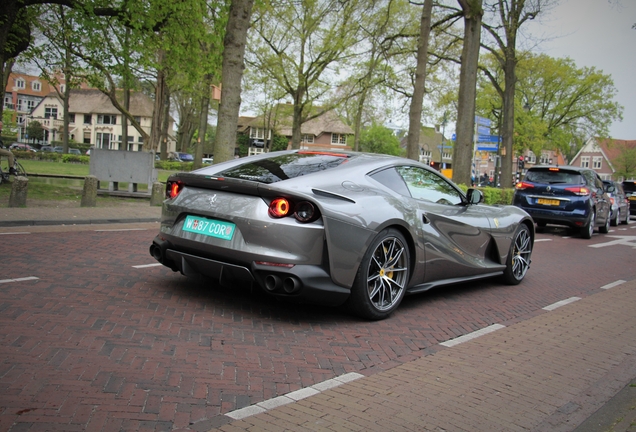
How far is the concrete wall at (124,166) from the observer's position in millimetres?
17031

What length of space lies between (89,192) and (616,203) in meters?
17.3

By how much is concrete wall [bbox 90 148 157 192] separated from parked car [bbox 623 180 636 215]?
21812mm

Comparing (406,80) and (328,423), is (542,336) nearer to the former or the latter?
(328,423)

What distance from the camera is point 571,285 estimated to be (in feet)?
26.1

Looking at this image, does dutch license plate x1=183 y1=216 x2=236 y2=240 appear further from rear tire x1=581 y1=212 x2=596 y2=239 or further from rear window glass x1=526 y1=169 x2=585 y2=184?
rear tire x1=581 y1=212 x2=596 y2=239

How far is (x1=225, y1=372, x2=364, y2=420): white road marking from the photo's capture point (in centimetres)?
311

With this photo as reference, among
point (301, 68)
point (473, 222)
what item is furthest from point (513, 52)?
point (473, 222)

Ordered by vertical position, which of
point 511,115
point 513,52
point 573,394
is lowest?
point 573,394

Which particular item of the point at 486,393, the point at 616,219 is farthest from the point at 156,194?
the point at 616,219

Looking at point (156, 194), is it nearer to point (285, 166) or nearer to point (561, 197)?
point (561, 197)

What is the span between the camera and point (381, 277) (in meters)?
5.13

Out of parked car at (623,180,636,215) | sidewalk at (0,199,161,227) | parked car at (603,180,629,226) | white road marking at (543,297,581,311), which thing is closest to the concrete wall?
sidewalk at (0,199,161,227)

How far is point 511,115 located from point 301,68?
14.1m

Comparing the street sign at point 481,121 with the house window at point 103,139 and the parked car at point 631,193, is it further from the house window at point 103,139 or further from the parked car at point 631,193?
the house window at point 103,139
